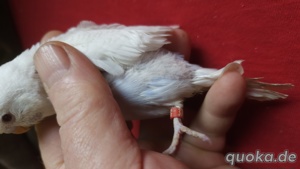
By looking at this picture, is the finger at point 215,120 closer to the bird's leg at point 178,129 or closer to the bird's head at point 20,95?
the bird's leg at point 178,129

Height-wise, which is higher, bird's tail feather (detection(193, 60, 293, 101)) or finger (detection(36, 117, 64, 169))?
bird's tail feather (detection(193, 60, 293, 101))

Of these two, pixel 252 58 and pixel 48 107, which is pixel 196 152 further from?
pixel 48 107

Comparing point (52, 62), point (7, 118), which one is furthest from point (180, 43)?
point (7, 118)

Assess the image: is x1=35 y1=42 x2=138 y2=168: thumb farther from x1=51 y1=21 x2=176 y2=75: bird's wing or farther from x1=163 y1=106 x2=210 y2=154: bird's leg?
x1=163 y1=106 x2=210 y2=154: bird's leg

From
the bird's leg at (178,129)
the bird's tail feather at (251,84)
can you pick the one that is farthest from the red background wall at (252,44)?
the bird's leg at (178,129)

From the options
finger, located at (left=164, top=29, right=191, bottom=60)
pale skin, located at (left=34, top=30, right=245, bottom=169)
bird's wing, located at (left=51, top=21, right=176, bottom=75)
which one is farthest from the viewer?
finger, located at (left=164, top=29, right=191, bottom=60)

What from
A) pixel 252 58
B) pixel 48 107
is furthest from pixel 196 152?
pixel 48 107

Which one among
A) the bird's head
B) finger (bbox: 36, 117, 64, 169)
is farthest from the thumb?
finger (bbox: 36, 117, 64, 169)
